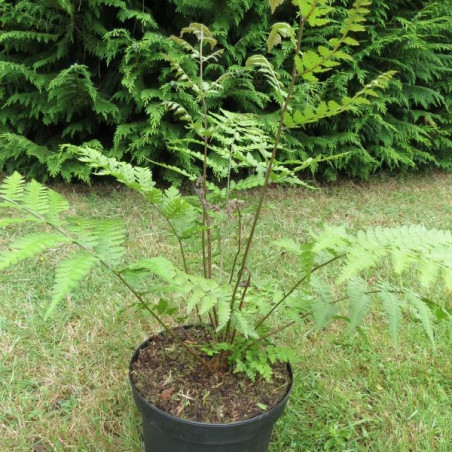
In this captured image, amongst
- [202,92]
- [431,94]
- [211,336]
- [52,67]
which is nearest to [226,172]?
[202,92]

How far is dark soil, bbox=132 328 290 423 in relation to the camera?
1.46 metres

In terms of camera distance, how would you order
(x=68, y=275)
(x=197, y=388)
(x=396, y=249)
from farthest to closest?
(x=197, y=388)
(x=396, y=249)
(x=68, y=275)

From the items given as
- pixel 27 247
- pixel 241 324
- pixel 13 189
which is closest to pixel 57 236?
Result: pixel 27 247

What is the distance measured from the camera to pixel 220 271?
1.55 meters

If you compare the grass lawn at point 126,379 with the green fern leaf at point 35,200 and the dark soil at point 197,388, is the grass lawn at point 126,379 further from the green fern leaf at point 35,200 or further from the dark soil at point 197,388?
the green fern leaf at point 35,200

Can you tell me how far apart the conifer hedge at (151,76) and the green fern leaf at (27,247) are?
268 centimetres

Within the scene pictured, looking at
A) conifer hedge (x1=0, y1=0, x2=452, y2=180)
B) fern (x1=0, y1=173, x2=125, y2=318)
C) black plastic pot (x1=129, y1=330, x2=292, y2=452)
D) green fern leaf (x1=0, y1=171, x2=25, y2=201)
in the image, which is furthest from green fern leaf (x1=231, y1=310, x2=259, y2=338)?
conifer hedge (x1=0, y1=0, x2=452, y2=180)

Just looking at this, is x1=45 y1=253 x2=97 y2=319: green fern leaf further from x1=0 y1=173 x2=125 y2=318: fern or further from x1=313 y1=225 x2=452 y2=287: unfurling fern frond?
x1=313 y1=225 x2=452 y2=287: unfurling fern frond

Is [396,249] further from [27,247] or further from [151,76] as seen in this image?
[151,76]

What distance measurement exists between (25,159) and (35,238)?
3.72 meters

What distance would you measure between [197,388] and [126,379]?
0.70 meters

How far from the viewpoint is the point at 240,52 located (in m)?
4.18

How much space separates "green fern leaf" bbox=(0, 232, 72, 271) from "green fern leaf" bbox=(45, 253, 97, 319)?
57 millimetres

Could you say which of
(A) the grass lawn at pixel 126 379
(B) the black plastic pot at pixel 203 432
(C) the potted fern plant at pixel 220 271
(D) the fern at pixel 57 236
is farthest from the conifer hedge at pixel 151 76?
(B) the black plastic pot at pixel 203 432
